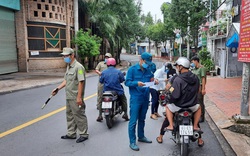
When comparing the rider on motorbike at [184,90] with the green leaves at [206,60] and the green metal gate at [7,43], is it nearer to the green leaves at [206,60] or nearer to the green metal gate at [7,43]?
the green leaves at [206,60]

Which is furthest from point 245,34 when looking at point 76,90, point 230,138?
point 76,90

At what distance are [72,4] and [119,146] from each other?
21.8m

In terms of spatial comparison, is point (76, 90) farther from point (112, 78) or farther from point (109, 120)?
point (112, 78)

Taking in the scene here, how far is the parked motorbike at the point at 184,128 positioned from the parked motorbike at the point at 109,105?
72.0 inches

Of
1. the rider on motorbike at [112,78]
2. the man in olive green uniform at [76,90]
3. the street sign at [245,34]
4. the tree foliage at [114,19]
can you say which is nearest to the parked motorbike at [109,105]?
the rider on motorbike at [112,78]

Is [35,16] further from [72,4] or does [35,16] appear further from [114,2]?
[114,2]

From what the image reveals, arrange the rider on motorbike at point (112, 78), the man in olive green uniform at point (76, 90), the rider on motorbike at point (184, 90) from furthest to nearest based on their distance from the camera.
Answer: the rider on motorbike at point (112, 78), the man in olive green uniform at point (76, 90), the rider on motorbike at point (184, 90)

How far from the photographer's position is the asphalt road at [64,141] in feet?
15.0

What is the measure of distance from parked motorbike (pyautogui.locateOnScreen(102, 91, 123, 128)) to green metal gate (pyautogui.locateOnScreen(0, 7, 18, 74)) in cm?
1450

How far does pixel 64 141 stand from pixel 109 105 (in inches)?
52.4

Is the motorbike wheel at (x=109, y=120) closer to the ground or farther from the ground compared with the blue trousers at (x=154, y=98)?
closer to the ground

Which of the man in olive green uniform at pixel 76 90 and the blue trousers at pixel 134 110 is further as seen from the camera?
the man in olive green uniform at pixel 76 90

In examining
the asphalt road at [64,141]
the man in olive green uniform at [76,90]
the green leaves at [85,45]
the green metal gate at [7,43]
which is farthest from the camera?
the green leaves at [85,45]

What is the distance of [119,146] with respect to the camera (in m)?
4.85
